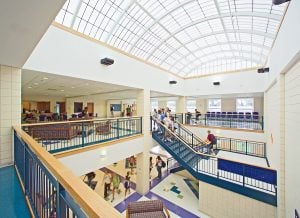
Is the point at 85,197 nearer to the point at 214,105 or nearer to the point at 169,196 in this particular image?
the point at 169,196

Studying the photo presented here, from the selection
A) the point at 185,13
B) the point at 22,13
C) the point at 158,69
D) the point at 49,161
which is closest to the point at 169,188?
the point at 158,69

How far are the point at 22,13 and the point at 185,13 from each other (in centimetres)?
1233

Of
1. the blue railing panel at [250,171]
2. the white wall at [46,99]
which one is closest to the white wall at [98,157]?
the blue railing panel at [250,171]

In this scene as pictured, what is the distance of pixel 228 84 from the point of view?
10445 millimetres

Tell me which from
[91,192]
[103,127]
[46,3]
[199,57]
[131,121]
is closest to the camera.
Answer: [91,192]

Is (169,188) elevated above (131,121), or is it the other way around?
(131,121)

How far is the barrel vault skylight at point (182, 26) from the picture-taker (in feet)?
32.4

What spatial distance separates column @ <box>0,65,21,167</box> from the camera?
3623mm

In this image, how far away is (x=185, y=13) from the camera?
448 inches

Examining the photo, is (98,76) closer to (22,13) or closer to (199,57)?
(22,13)

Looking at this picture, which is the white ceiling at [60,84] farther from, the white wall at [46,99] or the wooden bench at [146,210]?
the wooden bench at [146,210]

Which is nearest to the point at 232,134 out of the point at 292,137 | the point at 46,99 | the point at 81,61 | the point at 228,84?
the point at 228,84

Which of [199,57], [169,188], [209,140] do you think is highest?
[199,57]

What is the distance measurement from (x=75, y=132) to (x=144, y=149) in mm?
3440
